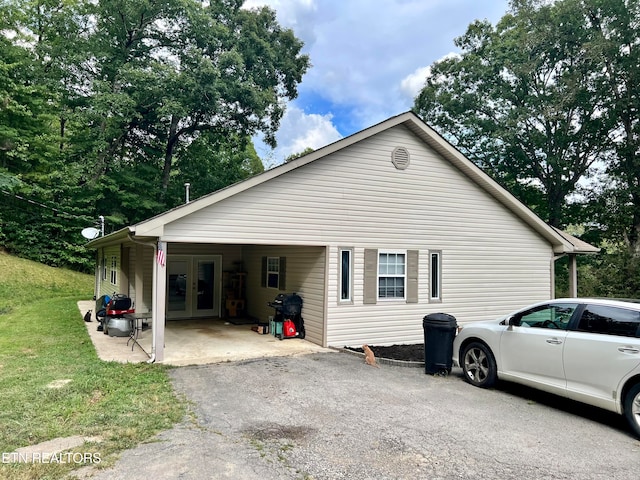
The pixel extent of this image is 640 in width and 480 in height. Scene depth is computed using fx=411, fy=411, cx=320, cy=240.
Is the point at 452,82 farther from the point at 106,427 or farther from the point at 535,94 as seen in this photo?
the point at 106,427

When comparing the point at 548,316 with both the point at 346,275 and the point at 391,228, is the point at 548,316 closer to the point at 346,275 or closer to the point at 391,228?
the point at 346,275

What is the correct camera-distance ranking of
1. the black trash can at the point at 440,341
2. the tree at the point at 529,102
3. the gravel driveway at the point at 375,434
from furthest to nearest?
the tree at the point at 529,102, the black trash can at the point at 440,341, the gravel driveway at the point at 375,434

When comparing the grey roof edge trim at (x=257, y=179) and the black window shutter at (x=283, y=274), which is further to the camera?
the black window shutter at (x=283, y=274)

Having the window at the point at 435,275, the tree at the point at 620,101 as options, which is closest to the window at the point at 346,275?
the window at the point at 435,275

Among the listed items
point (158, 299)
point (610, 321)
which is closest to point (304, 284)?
point (158, 299)

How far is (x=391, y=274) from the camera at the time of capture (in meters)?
10.1

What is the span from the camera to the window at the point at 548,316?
17.8ft

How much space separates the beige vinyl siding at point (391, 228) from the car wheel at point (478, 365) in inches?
125

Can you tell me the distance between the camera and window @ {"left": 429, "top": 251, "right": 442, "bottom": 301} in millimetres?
10602

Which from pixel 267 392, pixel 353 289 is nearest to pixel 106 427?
pixel 267 392

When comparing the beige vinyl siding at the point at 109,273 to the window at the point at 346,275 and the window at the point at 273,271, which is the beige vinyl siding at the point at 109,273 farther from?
the window at the point at 346,275

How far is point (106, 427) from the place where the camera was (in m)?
4.52

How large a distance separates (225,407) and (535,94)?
23.2 m

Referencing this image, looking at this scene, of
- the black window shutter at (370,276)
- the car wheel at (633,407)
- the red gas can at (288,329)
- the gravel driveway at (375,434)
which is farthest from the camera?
the red gas can at (288,329)
